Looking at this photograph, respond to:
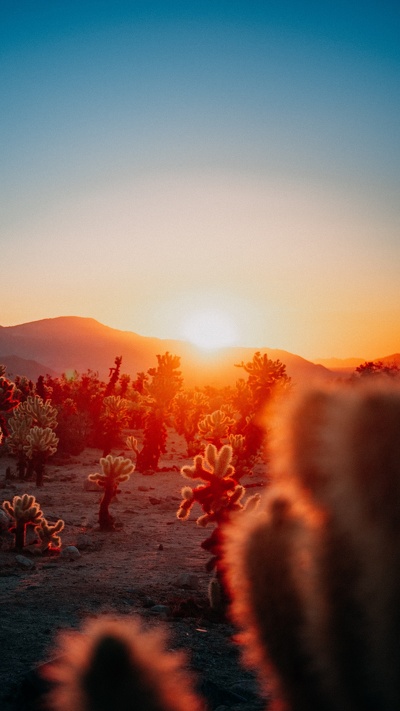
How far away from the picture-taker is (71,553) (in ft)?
26.7

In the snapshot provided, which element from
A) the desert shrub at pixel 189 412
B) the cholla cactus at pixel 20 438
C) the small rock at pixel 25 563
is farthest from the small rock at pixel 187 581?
the desert shrub at pixel 189 412

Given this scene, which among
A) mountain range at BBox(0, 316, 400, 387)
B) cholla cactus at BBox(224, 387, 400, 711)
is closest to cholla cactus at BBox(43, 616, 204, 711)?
cholla cactus at BBox(224, 387, 400, 711)

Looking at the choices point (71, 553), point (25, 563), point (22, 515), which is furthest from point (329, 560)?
point (22, 515)

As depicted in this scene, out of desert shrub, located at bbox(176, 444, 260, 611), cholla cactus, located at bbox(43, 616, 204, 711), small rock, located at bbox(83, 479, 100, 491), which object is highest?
cholla cactus, located at bbox(43, 616, 204, 711)

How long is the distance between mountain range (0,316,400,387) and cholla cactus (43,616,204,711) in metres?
105

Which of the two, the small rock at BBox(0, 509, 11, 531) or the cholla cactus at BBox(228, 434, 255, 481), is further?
the cholla cactus at BBox(228, 434, 255, 481)

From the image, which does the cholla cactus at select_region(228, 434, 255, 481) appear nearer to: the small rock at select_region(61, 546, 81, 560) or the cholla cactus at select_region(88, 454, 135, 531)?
the cholla cactus at select_region(88, 454, 135, 531)

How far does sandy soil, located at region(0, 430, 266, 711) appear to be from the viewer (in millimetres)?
4016

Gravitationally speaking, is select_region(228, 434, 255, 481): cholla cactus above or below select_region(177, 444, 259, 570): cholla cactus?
below

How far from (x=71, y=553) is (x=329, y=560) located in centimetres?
727

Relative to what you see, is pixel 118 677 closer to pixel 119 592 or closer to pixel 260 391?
pixel 119 592

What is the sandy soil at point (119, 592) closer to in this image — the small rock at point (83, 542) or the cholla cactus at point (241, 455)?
the small rock at point (83, 542)

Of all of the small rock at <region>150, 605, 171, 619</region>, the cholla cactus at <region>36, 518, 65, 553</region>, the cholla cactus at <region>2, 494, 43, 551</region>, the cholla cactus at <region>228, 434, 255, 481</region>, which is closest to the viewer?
the small rock at <region>150, 605, 171, 619</region>

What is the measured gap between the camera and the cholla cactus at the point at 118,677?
1.21 meters
